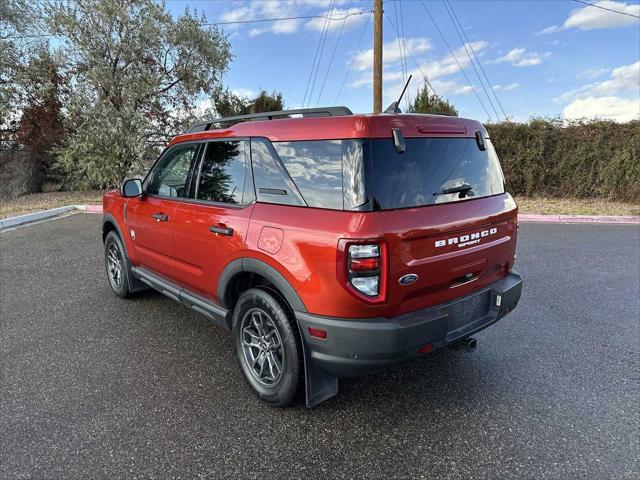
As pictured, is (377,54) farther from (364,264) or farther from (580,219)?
(364,264)

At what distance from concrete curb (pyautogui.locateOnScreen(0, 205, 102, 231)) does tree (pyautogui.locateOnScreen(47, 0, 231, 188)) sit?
191 centimetres

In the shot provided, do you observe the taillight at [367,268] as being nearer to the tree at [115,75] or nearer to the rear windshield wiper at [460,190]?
the rear windshield wiper at [460,190]

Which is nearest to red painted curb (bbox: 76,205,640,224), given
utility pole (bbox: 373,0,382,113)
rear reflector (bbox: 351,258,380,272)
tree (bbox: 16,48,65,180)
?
utility pole (bbox: 373,0,382,113)

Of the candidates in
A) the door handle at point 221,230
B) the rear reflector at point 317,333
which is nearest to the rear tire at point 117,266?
the door handle at point 221,230

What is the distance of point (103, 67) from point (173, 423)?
13337 mm

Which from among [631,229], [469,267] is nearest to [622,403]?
[469,267]

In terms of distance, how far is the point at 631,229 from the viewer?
338 inches

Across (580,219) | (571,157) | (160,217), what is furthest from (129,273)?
(571,157)

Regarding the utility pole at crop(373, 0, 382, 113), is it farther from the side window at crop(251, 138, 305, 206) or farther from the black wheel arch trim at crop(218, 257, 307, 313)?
the black wheel arch trim at crop(218, 257, 307, 313)

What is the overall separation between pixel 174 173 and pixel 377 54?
11.1 metres

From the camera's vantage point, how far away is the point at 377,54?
13.0 metres

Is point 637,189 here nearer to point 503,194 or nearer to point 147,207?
point 503,194

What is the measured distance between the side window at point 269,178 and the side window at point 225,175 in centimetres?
10

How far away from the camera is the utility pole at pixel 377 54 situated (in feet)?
42.3
